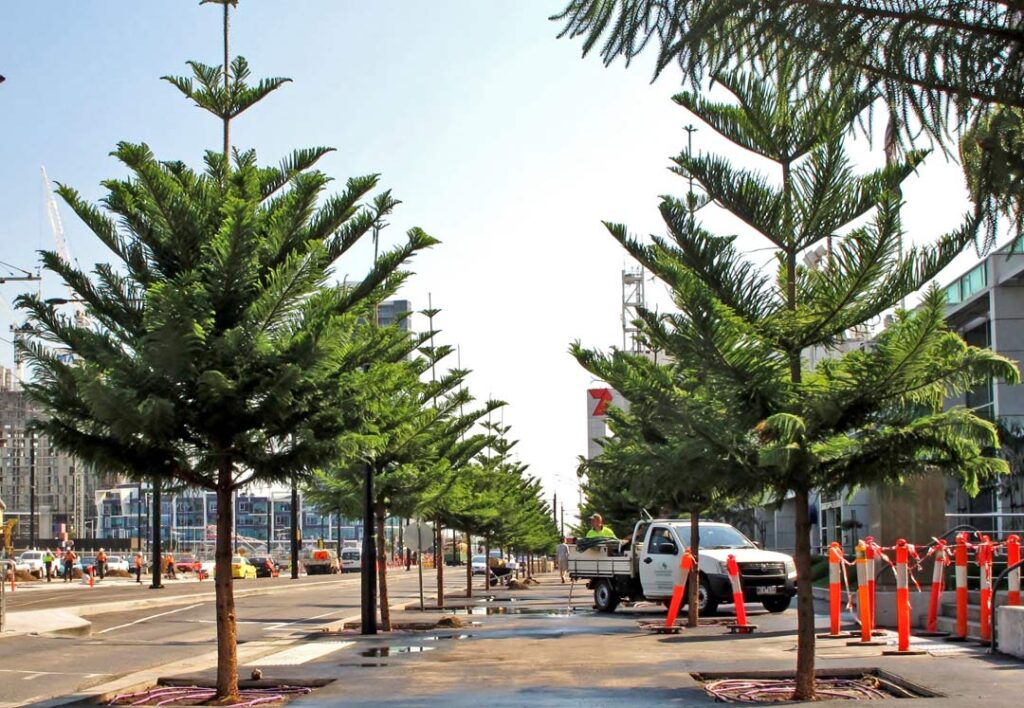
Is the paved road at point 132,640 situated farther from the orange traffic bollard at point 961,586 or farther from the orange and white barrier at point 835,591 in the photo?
the orange traffic bollard at point 961,586

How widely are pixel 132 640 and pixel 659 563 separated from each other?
9707mm

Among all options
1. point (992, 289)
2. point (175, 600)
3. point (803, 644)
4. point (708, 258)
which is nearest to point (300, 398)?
point (708, 258)

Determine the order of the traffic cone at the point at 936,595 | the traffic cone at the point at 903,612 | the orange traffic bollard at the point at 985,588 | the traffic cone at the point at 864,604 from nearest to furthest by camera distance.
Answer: the traffic cone at the point at 903,612, the orange traffic bollard at the point at 985,588, the traffic cone at the point at 864,604, the traffic cone at the point at 936,595

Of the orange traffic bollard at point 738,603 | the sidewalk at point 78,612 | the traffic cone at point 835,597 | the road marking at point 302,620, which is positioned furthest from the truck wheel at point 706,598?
the sidewalk at point 78,612

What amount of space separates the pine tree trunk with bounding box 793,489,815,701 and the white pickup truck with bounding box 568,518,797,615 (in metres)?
10.1

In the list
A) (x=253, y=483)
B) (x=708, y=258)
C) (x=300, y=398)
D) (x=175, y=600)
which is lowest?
(x=175, y=600)

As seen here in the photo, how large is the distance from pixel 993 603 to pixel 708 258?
5.90 m

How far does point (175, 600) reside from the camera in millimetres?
36969

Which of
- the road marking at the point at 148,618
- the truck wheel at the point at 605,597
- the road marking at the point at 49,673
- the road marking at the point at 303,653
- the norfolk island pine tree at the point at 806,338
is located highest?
the norfolk island pine tree at the point at 806,338

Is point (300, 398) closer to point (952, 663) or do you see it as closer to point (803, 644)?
point (803, 644)

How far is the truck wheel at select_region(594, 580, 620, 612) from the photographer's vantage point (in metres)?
27.2

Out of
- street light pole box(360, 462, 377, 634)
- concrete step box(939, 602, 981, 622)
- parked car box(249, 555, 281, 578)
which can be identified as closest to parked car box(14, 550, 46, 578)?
parked car box(249, 555, 281, 578)

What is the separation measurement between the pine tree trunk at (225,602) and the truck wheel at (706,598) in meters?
13.5

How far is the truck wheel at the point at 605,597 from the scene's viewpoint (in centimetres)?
2722
